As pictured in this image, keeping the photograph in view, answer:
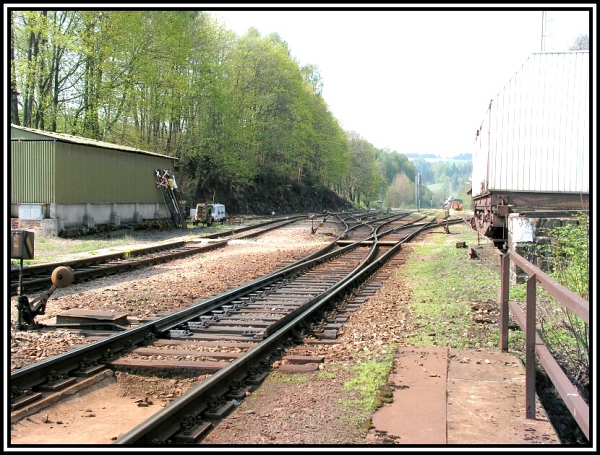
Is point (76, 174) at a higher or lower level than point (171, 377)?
higher

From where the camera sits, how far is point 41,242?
63.5 ft

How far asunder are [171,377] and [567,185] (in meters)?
12.5

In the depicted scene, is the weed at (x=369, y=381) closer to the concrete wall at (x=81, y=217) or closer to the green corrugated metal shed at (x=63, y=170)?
the concrete wall at (x=81, y=217)

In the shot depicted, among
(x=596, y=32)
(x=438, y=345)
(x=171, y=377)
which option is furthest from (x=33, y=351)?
(x=596, y=32)

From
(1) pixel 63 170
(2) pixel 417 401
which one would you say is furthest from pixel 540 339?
(1) pixel 63 170

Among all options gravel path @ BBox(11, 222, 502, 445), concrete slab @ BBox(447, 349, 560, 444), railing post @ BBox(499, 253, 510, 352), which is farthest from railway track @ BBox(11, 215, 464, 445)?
railing post @ BBox(499, 253, 510, 352)

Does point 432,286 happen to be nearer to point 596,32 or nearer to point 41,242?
point 596,32

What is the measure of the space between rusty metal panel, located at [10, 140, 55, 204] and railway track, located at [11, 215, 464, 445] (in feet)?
42.3

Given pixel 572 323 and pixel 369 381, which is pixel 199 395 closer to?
pixel 369 381

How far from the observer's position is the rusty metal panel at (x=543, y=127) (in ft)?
Answer: 47.2

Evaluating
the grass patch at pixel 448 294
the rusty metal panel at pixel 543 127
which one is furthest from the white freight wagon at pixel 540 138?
the grass patch at pixel 448 294

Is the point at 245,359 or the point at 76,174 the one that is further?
the point at 76,174

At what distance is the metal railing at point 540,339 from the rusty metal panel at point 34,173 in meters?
18.4

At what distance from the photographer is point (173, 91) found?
1363 inches
